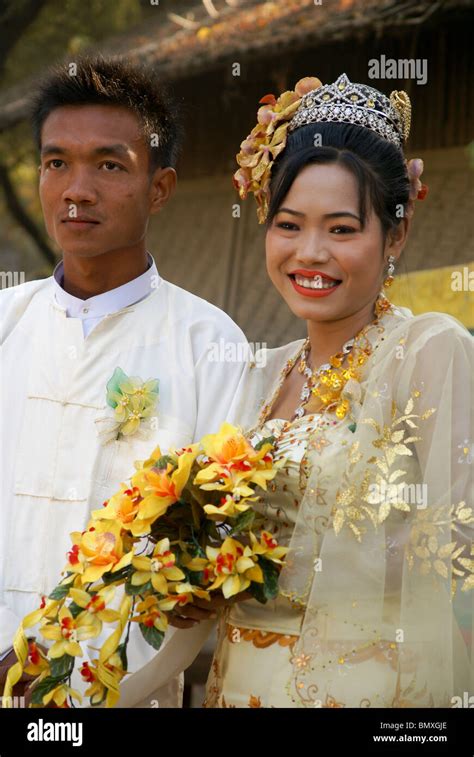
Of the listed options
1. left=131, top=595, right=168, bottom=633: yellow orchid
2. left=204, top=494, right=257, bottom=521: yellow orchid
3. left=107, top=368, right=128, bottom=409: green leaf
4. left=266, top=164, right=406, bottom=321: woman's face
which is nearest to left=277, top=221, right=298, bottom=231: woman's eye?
left=266, top=164, right=406, bottom=321: woman's face

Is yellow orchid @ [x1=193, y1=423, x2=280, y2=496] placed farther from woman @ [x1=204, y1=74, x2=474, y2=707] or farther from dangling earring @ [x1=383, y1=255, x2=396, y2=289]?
dangling earring @ [x1=383, y1=255, x2=396, y2=289]

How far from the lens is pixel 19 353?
3328mm

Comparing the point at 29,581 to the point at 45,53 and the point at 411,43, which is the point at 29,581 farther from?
the point at 45,53

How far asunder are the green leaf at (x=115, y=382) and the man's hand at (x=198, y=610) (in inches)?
25.2

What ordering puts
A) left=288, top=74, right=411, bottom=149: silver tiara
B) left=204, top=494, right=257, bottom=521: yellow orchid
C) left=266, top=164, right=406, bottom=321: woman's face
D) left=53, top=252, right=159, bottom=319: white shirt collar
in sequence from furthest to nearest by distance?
left=53, top=252, right=159, bottom=319: white shirt collar
left=288, top=74, right=411, bottom=149: silver tiara
left=266, top=164, right=406, bottom=321: woman's face
left=204, top=494, right=257, bottom=521: yellow orchid

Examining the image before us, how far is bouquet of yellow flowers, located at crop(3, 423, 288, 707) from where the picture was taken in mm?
2477

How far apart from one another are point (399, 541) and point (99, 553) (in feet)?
2.23

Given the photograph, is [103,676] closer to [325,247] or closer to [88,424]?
[88,424]

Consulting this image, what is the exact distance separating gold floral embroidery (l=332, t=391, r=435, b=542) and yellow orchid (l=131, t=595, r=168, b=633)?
1.45 feet

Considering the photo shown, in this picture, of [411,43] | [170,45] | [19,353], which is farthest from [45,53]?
[19,353]

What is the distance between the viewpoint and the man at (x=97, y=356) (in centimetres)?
309

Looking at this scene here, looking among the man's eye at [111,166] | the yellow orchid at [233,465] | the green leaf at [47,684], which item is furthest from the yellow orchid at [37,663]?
the man's eye at [111,166]

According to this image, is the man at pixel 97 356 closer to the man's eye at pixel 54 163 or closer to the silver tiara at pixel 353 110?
the man's eye at pixel 54 163

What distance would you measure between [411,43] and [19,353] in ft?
10.5
